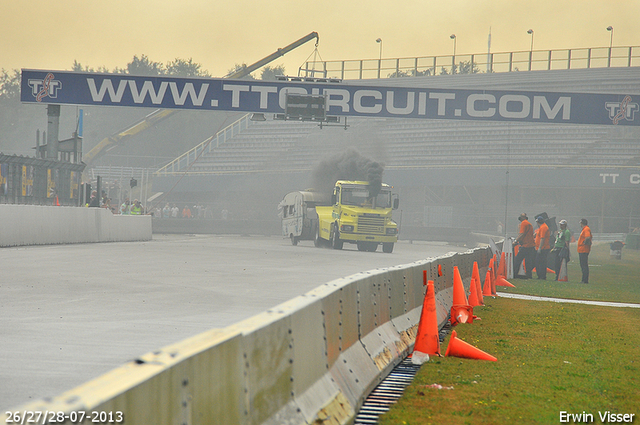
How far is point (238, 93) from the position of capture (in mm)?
31594

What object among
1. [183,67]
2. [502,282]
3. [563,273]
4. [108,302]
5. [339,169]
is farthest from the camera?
[183,67]

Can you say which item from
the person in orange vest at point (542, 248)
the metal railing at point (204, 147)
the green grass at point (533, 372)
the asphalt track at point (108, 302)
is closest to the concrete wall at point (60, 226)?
the asphalt track at point (108, 302)

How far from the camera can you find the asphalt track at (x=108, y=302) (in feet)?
21.8

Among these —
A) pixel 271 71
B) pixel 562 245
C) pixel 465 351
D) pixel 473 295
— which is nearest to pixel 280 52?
pixel 562 245

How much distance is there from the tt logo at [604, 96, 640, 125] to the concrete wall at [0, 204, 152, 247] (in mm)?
19767

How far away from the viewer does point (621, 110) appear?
102 feet

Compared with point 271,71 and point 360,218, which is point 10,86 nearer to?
point 271,71

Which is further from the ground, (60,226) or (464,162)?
(464,162)

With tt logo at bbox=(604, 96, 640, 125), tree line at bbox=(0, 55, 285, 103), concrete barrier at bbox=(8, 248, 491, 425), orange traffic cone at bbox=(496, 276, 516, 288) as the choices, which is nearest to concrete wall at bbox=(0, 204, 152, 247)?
orange traffic cone at bbox=(496, 276, 516, 288)

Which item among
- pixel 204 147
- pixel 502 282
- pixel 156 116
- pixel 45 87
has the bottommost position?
pixel 502 282

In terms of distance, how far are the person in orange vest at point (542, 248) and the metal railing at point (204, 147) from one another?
147 feet

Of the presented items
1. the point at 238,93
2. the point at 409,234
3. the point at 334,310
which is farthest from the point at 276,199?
the point at 334,310

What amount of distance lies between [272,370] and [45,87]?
2948 centimetres

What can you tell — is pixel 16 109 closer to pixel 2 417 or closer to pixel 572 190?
pixel 572 190
